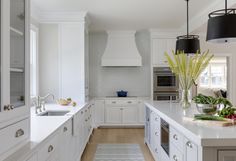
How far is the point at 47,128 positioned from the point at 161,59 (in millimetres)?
Answer: 4816

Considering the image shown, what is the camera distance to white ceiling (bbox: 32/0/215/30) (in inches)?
169

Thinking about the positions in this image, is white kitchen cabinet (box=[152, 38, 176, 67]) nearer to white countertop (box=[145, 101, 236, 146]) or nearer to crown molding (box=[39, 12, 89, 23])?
crown molding (box=[39, 12, 89, 23])

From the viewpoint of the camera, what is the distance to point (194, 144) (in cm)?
183

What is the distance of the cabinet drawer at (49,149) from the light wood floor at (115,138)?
6.33 ft

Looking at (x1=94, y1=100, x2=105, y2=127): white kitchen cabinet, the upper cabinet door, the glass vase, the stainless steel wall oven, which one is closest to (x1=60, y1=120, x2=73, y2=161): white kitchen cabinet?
the upper cabinet door

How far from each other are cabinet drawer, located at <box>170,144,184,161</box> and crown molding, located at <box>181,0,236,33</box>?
8.32 ft

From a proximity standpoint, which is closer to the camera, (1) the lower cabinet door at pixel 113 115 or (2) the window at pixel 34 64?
(2) the window at pixel 34 64

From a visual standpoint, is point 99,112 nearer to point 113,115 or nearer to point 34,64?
point 113,115

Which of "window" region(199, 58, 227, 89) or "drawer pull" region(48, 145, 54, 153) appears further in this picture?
"window" region(199, 58, 227, 89)

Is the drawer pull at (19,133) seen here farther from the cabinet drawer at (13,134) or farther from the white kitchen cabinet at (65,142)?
the white kitchen cabinet at (65,142)

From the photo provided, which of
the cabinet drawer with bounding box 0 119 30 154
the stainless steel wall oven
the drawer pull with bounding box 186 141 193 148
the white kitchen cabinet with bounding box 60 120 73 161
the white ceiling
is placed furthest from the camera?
the stainless steel wall oven

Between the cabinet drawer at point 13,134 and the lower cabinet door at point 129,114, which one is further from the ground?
the cabinet drawer at point 13,134

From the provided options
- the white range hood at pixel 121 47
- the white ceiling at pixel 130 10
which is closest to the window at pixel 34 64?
the white ceiling at pixel 130 10

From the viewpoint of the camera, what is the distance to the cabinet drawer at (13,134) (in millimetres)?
1389
